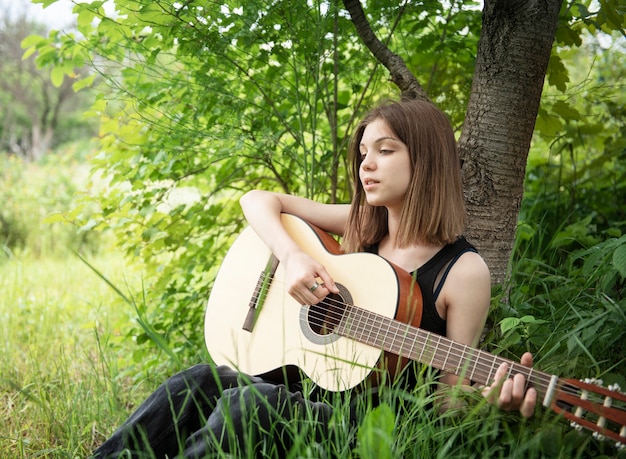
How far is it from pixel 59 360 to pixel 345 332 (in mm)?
1769

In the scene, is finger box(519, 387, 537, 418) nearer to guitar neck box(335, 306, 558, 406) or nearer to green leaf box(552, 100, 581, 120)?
guitar neck box(335, 306, 558, 406)

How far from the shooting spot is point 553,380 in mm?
1453

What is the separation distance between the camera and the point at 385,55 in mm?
2389

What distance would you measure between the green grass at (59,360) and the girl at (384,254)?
0.31 m

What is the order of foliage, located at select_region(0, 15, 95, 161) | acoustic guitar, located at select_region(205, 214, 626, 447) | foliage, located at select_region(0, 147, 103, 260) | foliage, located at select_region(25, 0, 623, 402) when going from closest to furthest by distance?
acoustic guitar, located at select_region(205, 214, 626, 447) → foliage, located at select_region(25, 0, 623, 402) → foliage, located at select_region(0, 147, 103, 260) → foliage, located at select_region(0, 15, 95, 161)

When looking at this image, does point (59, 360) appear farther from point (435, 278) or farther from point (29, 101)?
point (29, 101)

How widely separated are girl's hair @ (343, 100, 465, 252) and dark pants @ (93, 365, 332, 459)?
660 millimetres

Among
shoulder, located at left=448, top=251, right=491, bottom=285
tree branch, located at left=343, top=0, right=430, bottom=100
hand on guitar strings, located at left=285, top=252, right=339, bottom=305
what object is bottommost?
hand on guitar strings, located at left=285, top=252, right=339, bottom=305

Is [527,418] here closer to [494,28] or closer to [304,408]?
[304,408]

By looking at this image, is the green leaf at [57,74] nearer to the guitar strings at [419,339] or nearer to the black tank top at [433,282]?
the guitar strings at [419,339]

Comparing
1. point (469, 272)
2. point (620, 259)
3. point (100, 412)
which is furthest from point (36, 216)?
point (620, 259)

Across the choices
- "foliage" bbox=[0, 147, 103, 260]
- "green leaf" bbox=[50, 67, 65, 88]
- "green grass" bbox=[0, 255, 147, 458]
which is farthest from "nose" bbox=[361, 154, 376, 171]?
"foliage" bbox=[0, 147, 103, 260]

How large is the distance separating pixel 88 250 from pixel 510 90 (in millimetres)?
5914

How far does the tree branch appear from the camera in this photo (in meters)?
2.36
